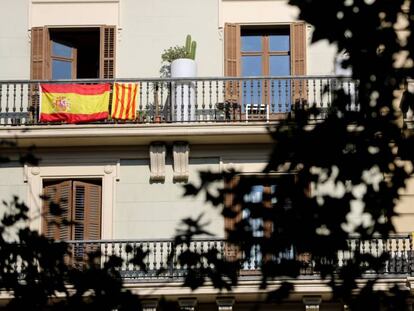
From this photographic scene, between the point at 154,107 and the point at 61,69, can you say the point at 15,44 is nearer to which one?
the point at 61,69

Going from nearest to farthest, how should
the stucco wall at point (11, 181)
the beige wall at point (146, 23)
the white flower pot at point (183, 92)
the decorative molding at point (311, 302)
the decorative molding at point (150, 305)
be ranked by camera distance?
1. the decorative molding at point (150, 305)
2. the decorative molding at point (311, 302)
3. the white flower pot at point (183, 92)
4. the stucco wall at point (11, 181)
5. the beige wall at point (146, 23)

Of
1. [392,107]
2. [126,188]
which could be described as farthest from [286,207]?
[126,188]

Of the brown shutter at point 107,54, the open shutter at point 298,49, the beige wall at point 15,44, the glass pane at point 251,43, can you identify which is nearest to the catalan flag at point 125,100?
the brown shutter at point 107,54

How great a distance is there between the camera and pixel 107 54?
25.5 m

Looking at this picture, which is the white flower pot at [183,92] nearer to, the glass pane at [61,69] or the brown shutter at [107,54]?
the brown shutter at [107,54]

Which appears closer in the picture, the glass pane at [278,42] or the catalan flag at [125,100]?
the catalan flag at [125,100]

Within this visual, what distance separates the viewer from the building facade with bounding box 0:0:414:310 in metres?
24.5

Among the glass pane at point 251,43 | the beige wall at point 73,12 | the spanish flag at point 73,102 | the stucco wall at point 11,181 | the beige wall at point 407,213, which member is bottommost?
the beige wall at point 407,213

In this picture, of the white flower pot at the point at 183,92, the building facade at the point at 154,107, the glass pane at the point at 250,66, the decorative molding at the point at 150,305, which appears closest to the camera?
the decorative molding at the point at 150,305

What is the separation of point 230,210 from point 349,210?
42.0 inches

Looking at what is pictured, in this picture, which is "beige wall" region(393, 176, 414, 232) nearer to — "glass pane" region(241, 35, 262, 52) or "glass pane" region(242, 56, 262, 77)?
"glass pane" region(242, 56, 262, 77)

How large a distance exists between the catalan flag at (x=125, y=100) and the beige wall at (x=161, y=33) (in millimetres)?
601

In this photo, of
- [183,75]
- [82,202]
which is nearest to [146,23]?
[183,75]

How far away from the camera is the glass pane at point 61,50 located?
25.8 m
